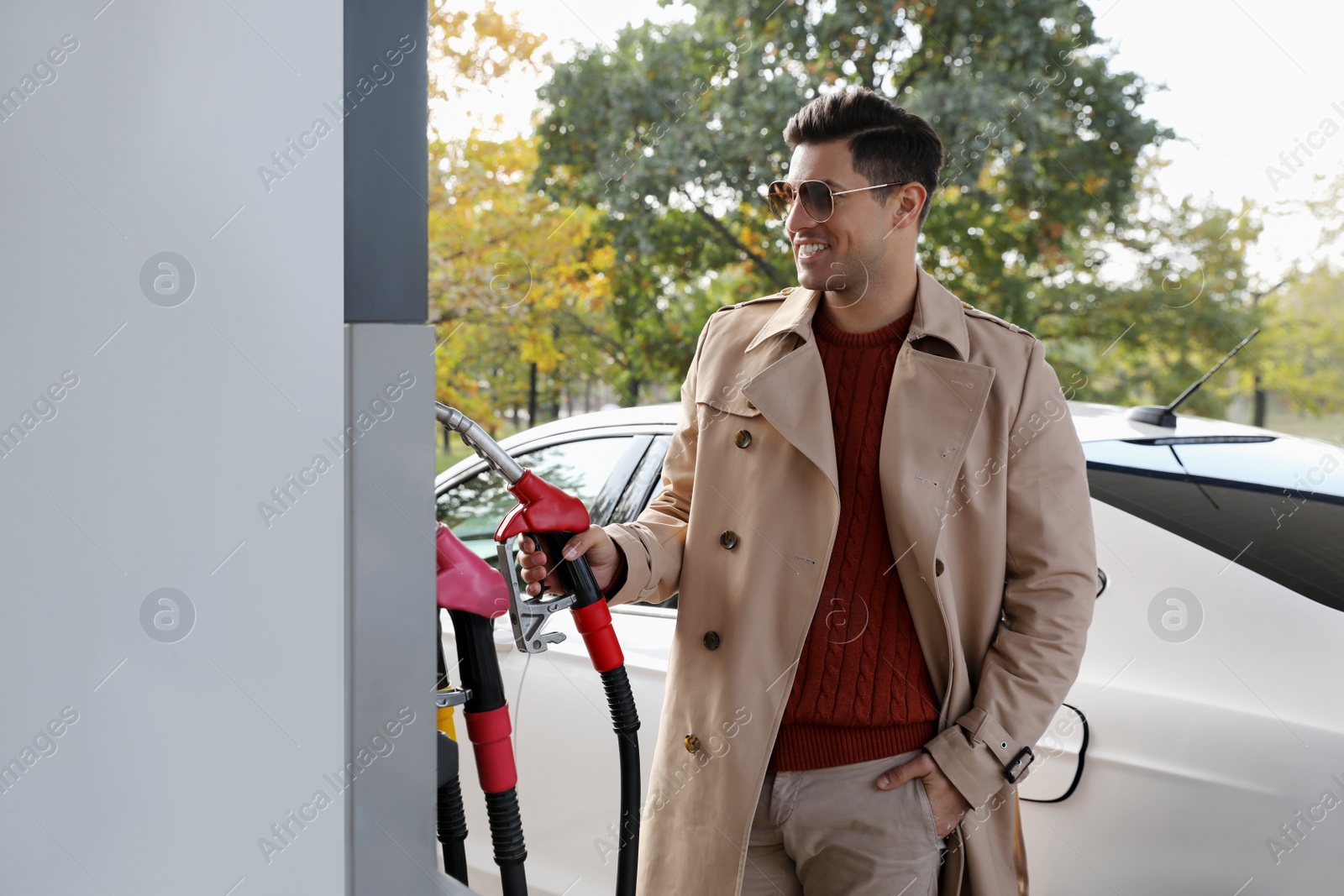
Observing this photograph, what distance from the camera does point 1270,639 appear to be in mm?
2109

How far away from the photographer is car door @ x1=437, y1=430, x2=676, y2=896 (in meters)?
2.83

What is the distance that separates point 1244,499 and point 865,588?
93 centimetres

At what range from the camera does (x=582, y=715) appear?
290cm

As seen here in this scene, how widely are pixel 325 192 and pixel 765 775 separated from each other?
1.31m

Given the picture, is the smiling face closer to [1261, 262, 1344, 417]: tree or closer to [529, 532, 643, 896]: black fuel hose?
[529, 532, 643, 896]: black fuel hose

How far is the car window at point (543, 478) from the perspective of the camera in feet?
10.6

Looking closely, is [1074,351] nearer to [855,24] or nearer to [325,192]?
[855,24]

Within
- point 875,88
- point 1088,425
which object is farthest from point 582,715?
point 875,88

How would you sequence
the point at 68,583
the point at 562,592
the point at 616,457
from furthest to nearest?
the point at 616,457, the point at 562,592, the point at 68,583

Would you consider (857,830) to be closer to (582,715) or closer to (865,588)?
(865,588)

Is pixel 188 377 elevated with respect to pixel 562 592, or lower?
elevated

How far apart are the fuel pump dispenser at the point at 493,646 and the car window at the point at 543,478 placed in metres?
1.25

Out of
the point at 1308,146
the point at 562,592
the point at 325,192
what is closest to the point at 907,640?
the point at 562,592

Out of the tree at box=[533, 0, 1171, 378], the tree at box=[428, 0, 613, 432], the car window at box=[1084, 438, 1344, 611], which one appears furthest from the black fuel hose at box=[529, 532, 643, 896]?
the tree at box=[533, 0, 1171, 378]
